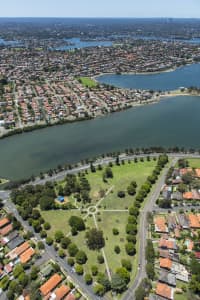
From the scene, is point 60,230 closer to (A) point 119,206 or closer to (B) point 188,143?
(A) point 119,206

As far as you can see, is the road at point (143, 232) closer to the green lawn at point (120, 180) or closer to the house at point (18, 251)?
the green lawn at point (120, 180)

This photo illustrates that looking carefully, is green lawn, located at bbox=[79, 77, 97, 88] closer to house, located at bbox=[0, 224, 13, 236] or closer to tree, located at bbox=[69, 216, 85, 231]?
tree, located at bbox=[69, 216, 85, 231]

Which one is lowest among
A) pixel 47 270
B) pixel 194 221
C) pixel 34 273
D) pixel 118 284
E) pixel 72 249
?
pixel 47 270

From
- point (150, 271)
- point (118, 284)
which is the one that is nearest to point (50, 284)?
point (118, 284)

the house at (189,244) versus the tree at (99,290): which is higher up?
the house at (189,244)

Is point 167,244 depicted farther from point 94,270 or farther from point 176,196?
point 176,196

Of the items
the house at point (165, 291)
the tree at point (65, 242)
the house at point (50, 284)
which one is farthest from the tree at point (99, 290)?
the tree at point (65, 242)
